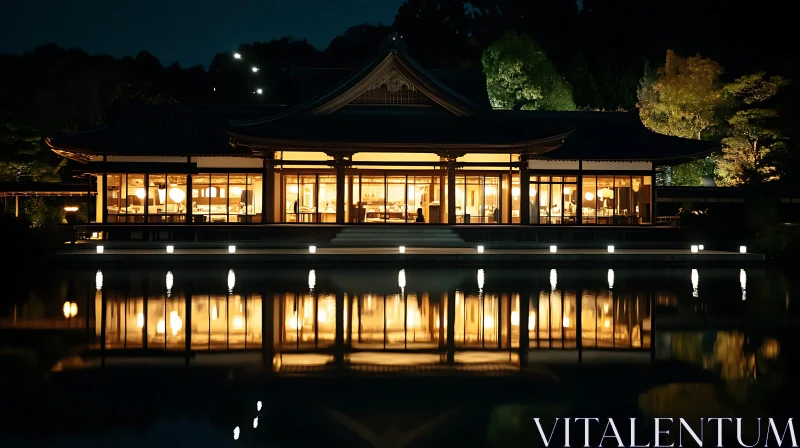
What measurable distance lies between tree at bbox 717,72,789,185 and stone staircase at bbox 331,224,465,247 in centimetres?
1679

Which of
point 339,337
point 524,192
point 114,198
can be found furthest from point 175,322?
point 114,198

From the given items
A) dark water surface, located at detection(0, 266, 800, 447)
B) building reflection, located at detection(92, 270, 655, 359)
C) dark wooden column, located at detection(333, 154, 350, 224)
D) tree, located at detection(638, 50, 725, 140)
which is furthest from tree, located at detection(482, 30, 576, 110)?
building reflection, located at detection(92, 270, 655, 359)

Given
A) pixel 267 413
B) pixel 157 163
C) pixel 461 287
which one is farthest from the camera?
pixel 157 163

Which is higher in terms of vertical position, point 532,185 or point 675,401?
point 532,185

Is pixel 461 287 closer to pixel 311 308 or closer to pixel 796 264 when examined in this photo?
pixel 311 308

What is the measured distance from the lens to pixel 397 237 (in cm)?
3103

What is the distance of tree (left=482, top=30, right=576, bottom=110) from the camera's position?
45906 mm

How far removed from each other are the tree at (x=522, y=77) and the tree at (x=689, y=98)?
601 centimetres

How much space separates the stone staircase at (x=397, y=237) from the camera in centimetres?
3052

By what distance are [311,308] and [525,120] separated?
2522 centimetres

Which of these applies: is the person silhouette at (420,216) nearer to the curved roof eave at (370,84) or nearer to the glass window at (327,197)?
the glass window at (327,197)

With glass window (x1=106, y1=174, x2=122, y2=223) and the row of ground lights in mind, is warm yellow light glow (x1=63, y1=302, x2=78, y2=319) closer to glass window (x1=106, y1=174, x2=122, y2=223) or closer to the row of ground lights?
the row of ground lights

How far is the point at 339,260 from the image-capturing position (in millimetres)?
24625

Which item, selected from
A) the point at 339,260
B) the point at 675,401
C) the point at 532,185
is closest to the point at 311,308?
the point at 675,401
